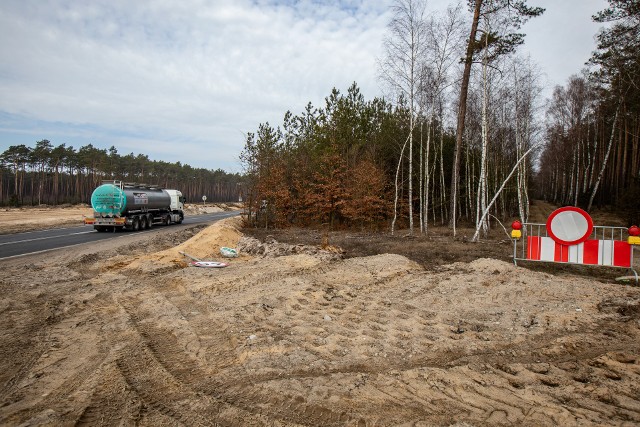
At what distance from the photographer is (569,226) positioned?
833 centimetres

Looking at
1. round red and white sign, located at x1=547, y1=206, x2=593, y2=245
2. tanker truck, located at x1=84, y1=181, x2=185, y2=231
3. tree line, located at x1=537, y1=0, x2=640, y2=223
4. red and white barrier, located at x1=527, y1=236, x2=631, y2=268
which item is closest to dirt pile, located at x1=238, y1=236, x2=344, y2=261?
red and white barrier, located at x1=527, y1=236, x2=631, y2=268

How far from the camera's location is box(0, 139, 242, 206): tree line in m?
54.5

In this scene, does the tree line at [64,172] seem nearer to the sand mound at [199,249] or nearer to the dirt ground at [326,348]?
the sand mound at [199,249]

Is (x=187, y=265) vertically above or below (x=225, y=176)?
below

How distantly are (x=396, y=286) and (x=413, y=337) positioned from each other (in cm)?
289

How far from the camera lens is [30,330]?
5.56 metres

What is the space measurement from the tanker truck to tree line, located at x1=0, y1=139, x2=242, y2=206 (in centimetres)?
2915

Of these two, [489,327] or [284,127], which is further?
[284,127]

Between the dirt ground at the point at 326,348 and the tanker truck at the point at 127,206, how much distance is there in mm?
12326

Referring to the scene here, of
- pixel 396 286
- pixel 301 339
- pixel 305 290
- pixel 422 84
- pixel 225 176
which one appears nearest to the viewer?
pixel 301 339

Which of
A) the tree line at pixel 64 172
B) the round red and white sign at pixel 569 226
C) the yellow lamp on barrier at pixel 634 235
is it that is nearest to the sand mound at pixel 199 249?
the round red and white sign at pixel 569 226

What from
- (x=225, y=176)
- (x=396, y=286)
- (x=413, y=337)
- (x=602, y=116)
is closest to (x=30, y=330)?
(x=413, y=337)

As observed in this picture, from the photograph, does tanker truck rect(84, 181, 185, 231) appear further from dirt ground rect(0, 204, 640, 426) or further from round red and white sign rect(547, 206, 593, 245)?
round red and white sign rect(547, 206, 593, 245)

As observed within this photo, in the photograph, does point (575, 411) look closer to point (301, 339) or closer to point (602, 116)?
point (301, 339)
